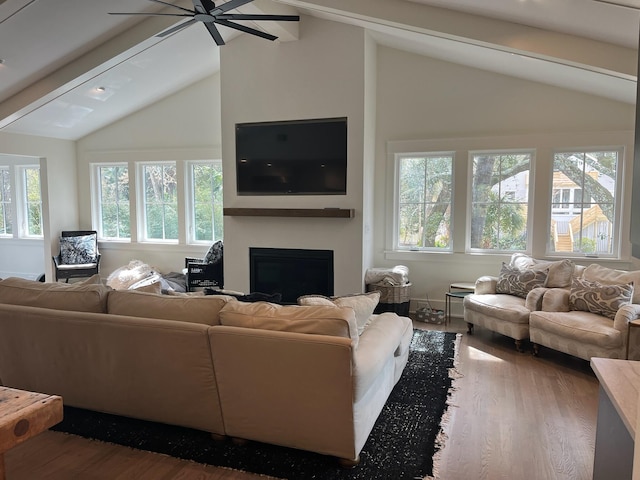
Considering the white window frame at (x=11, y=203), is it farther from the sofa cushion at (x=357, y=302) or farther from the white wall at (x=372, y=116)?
the sofa cushion at (x=357, y=302)

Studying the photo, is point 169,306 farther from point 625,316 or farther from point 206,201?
point 206,201

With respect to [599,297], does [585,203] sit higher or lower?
higher

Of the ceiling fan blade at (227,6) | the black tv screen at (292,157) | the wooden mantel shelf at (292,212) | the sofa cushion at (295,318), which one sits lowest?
the sofa cushion at (295,318)

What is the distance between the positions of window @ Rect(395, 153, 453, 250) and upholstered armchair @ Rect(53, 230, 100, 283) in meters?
4.75

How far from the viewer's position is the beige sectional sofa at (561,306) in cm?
342

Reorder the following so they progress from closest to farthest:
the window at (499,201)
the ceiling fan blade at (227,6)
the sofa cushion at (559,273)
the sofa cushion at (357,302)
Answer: the sofa cushion at (357,302), the ceiling fan blade at (227,6), the sofa cushion at (559,273), the window at (499,201)

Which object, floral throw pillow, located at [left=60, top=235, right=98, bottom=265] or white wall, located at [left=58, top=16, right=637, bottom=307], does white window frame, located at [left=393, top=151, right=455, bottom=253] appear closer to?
white wall, located at [left=58, top=16, right=637, bottom=307]

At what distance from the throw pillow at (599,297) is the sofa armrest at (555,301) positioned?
0.05 meters

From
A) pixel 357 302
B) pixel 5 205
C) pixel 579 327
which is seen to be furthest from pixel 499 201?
pixel 5 205

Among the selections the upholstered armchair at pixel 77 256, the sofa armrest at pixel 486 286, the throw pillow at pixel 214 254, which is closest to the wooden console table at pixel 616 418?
the sofa armrest at pixel 486 286

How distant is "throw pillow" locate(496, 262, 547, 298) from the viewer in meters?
4.42

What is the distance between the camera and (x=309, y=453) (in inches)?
94.7

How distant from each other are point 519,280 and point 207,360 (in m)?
3.45

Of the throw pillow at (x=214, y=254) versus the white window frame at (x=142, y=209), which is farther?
the white window frame at (x=142, y=209)
